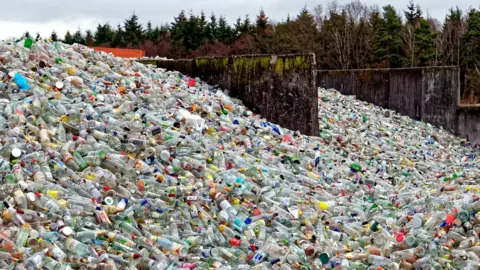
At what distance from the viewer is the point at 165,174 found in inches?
181

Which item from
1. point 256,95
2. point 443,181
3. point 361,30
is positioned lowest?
point 443,181

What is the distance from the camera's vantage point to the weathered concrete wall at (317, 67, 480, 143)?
395 inches

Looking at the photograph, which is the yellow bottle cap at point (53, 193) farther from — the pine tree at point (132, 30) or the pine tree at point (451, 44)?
the pine tree at point (132, 30)

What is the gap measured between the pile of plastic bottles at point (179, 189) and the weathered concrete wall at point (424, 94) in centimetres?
355

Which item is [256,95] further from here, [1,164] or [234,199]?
[1,164]

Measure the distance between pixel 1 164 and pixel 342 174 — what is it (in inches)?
131

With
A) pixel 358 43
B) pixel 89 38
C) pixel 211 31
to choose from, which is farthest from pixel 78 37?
pixel 358 43

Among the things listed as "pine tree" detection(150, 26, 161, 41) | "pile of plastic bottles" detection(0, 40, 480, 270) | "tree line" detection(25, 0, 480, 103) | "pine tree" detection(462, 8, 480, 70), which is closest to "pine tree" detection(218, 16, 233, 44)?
"tree line" detection(25, 0, 480, 103)

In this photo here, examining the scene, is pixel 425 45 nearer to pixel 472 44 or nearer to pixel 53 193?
pixel 472 44

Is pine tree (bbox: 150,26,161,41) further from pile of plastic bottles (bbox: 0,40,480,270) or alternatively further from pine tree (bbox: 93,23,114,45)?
pile of plastic bottles (bbox: 0,40,480,270)

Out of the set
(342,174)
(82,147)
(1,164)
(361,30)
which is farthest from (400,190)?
(361,30)

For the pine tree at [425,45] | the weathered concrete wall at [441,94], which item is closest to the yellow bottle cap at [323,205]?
the weathered concrete wall at [441,94]

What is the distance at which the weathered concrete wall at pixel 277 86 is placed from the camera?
7266 mm

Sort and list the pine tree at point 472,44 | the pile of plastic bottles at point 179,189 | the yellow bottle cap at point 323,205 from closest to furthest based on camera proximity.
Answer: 1. the pile of plastic bottles at point 179,189
2. the yellow bottle cap at point 323,205
3. the pine tree at point 472,44
